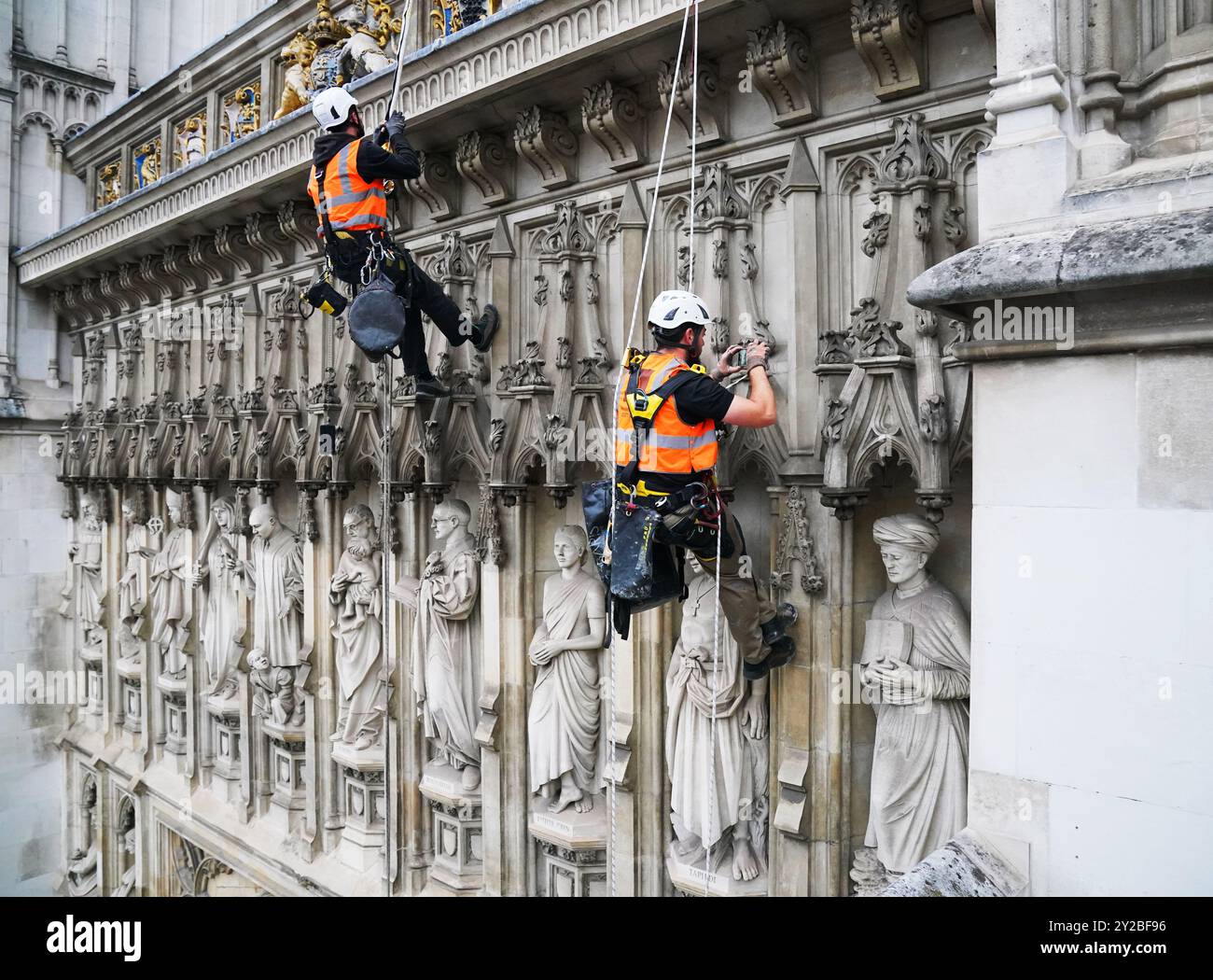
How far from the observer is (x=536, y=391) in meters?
6.95

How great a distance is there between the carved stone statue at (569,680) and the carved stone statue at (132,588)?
7.90m

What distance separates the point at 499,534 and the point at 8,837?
38.2 feet

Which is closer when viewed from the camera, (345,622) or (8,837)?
(345,622)

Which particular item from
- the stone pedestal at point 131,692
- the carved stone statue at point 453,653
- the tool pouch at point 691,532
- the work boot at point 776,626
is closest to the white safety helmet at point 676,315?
the tool pouch at point 691,532

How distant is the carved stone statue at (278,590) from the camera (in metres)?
9.91

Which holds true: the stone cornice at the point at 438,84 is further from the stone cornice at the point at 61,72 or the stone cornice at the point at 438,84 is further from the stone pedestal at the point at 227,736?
the stone pedestal at the point at 227,736

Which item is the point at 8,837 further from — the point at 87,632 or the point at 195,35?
the point at 195,35

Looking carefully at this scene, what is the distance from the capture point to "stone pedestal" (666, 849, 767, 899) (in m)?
5.98

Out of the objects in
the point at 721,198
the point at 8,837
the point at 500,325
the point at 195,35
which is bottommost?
the point at 8,837

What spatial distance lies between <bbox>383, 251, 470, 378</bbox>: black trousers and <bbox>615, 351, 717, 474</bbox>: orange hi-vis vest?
2319 millimetres

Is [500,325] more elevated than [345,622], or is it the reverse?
[500,325]

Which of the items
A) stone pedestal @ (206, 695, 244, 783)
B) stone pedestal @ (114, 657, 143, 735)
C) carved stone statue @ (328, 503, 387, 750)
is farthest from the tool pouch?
stone pedestal @ (114, 657, 143, 735)

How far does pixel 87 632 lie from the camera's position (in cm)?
1419

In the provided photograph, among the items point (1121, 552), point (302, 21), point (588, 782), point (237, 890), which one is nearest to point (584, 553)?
point (588, 782)
